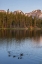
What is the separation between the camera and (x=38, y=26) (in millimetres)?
188250

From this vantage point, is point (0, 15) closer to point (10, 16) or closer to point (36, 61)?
point (10, 16)

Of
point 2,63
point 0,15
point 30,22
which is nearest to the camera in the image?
point 2,63

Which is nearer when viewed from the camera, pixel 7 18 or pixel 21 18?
pixel 7 18

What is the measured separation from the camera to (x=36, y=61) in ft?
71.1

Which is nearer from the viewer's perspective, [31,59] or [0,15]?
[31,59]

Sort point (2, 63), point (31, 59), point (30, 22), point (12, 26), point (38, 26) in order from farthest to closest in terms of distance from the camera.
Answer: point (38, 26) < point (30, 22) < point (12, 26) < point (31, 59) < point (2, 63)

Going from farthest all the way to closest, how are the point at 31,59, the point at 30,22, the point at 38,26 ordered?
the point at 38,26 < the point at 30,22 < the point at 31,59

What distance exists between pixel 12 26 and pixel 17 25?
241 inches

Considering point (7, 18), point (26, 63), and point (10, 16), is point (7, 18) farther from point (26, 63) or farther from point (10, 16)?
point (26, 63)

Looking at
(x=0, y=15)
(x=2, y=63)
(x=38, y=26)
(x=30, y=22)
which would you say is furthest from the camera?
(x=38, y=26)

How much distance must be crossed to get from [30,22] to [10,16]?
2842cm

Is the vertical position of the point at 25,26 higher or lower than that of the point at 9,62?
lower

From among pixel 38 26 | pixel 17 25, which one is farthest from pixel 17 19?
pixel 38 26

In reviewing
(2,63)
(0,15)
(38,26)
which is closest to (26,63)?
(2,63)
